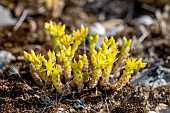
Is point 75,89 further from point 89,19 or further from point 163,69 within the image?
point 89,19

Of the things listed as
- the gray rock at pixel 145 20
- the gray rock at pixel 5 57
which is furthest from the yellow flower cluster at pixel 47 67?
the gray rock at pixel 145 20

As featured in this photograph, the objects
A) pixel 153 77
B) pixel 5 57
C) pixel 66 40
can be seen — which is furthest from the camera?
pixel 5 57

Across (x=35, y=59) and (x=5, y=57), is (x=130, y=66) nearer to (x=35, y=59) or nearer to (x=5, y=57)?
(x=35, y=59)

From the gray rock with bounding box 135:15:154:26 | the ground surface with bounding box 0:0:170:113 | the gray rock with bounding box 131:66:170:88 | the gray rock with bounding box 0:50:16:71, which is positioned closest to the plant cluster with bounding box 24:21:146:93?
the ground surface with bounding box 0:0:170:113

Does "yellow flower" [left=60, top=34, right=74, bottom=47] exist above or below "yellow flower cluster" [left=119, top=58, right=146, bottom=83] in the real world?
above

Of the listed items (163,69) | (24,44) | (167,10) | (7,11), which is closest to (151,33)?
(167,10)

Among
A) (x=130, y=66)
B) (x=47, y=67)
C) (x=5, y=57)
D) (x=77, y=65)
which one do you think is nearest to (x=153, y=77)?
(x=130, y=66)

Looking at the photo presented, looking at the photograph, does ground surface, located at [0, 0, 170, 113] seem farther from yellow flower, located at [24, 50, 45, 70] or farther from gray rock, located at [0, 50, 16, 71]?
yellow flower, located at [24, 50, 45, 70]
